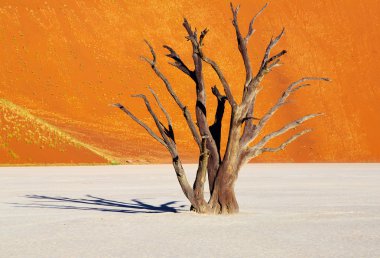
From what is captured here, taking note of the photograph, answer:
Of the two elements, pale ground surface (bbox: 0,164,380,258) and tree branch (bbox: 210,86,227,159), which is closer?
pale ground surface (bbox: 0,164,380,258)

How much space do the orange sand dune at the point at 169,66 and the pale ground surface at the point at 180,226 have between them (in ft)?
112

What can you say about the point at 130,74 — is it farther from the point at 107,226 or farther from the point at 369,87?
the point at 107,226

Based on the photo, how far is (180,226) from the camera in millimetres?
11852

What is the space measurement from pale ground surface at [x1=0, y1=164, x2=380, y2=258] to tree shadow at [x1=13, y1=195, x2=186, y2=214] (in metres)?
0.02

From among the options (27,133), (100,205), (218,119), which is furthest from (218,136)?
(27,133)

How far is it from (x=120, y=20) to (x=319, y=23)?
64.7 ft

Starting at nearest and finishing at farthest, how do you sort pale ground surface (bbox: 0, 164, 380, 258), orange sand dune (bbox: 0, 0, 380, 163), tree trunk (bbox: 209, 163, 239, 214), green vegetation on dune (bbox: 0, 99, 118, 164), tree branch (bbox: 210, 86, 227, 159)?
pale ground surface (bbox: 0, 164, 380, 258) < tree trunk (bbox: 209, 163, 239, 214) < tree branch (bbox: 210, 86, 227, 159) < green vegetation on dune (bbox: 0, 99, 118, 164) < orange sand dune (bbox: 0, 0, 380, 163)

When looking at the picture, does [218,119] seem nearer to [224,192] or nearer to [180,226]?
[224,192]

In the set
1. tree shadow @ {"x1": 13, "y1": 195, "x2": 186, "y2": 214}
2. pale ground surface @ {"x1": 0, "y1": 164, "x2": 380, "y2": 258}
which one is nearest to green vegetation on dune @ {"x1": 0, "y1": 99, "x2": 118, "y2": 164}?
pale ground surface @ {"x1": 0, "y1": 164, "x2": 380, "y2": 258}

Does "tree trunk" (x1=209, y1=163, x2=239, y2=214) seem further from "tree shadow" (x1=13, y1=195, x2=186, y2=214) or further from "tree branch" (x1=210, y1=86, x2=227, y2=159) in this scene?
"tree shadow" (x1=13, y1=195, x2=186, y2=214)

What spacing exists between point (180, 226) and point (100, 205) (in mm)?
4615

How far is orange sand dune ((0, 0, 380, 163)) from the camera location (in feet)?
198

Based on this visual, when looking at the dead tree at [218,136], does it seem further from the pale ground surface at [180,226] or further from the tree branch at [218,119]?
the pale ground surface at [180,226]

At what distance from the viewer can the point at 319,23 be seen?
249 feet
